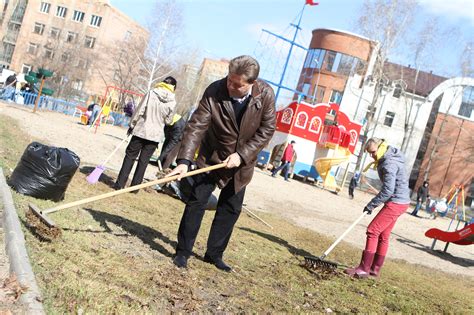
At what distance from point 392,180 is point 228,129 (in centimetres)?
268

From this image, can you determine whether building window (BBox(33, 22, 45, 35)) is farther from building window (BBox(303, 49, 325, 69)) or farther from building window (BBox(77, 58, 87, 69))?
building window (BBox(303, 49, 325, 69))

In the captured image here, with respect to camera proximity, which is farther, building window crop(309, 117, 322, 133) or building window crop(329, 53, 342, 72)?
building window crop(329, 53, 342, 72)

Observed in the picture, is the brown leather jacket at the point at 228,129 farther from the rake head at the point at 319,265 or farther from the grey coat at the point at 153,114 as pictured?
the grey coat at the point at 153,114

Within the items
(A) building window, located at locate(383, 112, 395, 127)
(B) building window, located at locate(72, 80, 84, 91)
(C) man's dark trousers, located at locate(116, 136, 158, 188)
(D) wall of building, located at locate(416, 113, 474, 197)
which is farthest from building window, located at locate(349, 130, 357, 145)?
(B) building window, located at locate(72, 80, 84, 91)

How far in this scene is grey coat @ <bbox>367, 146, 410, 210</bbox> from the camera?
657 centimetres

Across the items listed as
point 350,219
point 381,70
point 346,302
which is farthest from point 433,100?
point 346,302

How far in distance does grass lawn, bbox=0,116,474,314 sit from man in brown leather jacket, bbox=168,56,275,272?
468mm

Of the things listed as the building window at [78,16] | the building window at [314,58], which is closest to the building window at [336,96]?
the building window at [314,58]

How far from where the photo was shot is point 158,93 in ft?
27.0

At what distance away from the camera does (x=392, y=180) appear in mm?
6562

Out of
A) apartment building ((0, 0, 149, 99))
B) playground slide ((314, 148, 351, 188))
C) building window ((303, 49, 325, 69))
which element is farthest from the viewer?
apartment building ((0, 0, 149, 99))

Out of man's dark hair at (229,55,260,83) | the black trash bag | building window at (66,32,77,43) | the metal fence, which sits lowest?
the metal fence

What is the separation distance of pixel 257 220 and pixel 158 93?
A: 301 cm

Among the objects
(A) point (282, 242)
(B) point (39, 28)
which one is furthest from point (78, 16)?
(A) point (282, 242)
